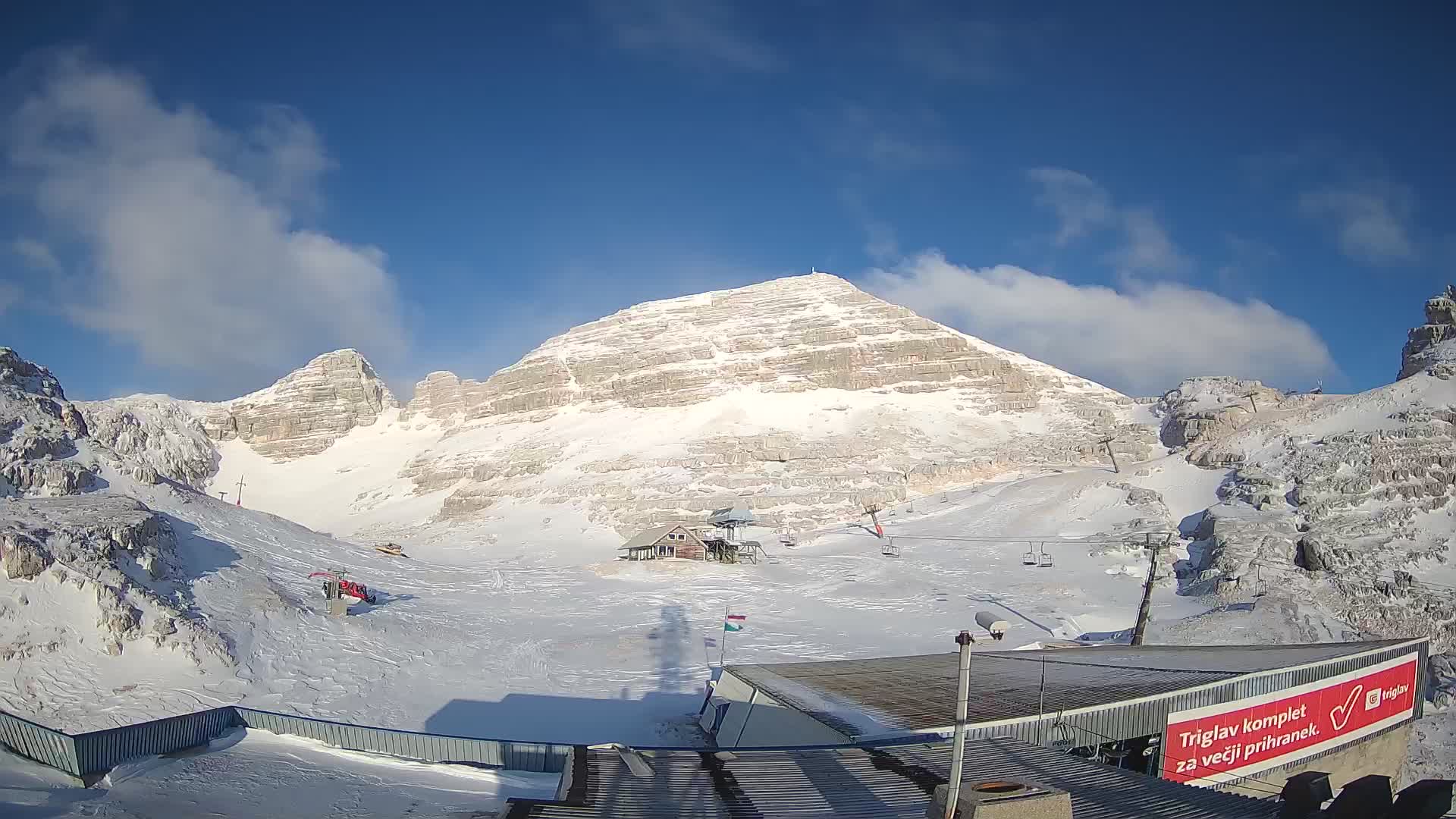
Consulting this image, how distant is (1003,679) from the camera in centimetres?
1541

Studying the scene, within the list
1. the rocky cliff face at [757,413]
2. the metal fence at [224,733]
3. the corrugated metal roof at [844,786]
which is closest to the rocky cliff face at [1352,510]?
the corrugated metal roof at [844,786]

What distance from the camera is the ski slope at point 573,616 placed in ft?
58.5

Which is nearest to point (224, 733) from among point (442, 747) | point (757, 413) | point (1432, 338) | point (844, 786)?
point (442, 747)

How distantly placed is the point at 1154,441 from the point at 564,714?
6615 centimetres

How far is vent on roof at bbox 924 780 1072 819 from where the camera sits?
6570 mm

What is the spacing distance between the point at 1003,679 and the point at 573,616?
19.3 meters

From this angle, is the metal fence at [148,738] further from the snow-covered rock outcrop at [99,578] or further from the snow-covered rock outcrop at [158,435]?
the snow-covered rock outcrop at [158,435]

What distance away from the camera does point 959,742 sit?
6746 mm

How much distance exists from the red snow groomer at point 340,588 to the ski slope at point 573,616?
1.72 feet

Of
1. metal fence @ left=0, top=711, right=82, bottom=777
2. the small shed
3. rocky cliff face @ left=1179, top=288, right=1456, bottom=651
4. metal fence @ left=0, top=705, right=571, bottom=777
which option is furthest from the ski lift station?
the small shed

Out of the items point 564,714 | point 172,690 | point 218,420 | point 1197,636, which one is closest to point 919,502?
point 1197,636

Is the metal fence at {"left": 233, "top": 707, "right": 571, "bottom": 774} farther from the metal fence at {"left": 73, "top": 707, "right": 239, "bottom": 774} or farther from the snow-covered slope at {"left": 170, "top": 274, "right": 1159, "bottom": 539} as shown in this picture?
the snow-covered slope at {"left": 170, "top": 274, "right": 1159, "bottom": 539}

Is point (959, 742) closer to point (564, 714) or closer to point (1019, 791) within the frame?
point (1019, 791)

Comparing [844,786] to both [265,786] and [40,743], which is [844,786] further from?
[40,743]
